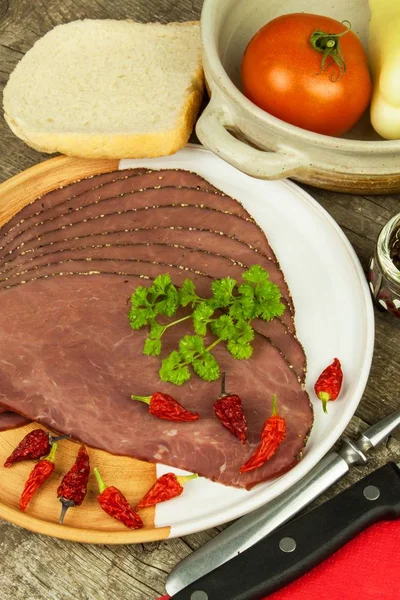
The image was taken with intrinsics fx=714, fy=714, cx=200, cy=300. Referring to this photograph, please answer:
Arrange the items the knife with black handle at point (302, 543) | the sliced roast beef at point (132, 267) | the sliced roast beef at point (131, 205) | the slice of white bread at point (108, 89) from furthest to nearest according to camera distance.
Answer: the slice of white bread at point (108, 89) < the sliced roast beef at point (131, 205) < the sliced roast beef at point (132, 267) < the knife with black handle at point (302, 543)

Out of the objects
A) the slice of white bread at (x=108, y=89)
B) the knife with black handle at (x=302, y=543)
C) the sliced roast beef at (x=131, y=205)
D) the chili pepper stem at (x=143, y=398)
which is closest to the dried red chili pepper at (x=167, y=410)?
the chili pepper stem at (x=143, y=398)

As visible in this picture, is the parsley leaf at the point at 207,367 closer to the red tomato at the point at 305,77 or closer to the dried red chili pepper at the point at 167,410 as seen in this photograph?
the dried red chili pepper at the point at 167,410

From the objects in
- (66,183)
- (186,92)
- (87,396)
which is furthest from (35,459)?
(186,92)

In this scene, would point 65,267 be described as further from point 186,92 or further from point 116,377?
point 186,92

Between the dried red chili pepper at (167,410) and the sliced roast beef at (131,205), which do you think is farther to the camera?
the sliced roast beef at (131,205)

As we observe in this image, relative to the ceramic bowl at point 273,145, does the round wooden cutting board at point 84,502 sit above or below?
below

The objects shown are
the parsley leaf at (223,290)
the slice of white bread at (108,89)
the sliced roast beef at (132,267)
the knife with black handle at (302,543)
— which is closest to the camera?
the knife with black handle at (302,543)

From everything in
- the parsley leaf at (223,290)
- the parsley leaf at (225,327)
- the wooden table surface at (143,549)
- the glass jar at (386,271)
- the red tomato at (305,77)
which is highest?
the red tomato at (305,77)
